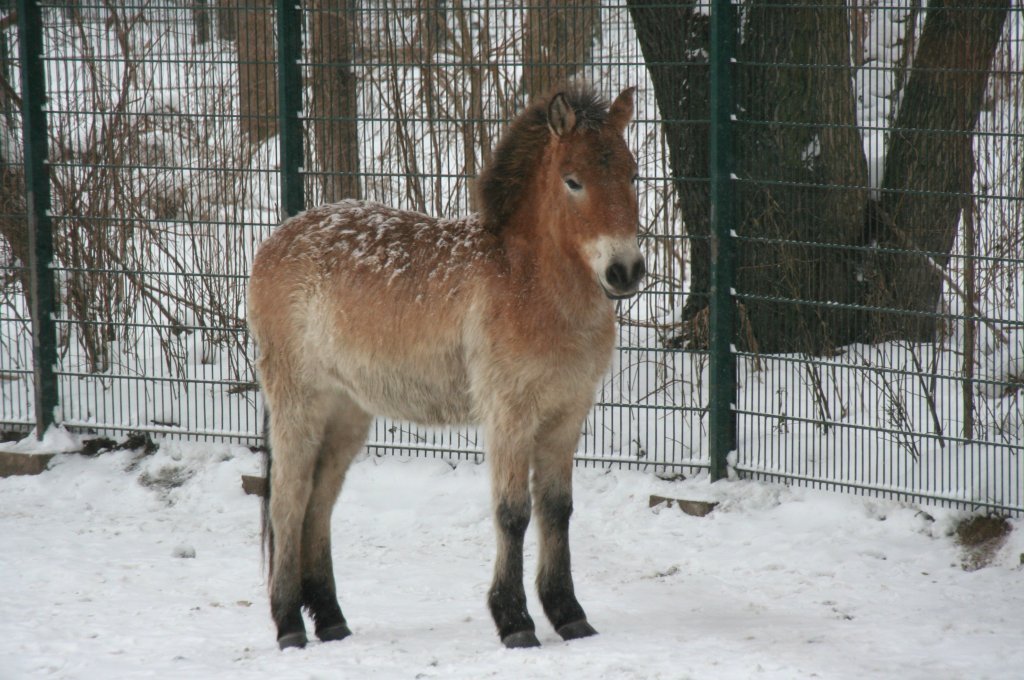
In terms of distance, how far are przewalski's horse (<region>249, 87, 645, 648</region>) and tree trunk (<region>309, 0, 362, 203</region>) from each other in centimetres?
181

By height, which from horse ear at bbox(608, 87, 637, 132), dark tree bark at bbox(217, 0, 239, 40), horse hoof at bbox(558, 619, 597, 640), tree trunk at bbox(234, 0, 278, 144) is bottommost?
horse hoof at bbox(558, 619, 597, 640)

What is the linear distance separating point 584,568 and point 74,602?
244 centimetres

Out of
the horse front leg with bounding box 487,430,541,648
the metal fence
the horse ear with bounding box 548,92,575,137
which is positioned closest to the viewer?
the horse ear with bounding box 548,92,575,137

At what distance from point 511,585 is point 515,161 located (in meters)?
1.73

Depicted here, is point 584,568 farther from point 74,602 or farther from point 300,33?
point 300,33

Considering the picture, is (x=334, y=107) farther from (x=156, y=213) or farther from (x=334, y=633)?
(x=334, y=633)

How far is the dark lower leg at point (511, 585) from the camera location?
4.84 metres

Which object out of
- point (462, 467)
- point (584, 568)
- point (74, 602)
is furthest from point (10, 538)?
point (584, 568)

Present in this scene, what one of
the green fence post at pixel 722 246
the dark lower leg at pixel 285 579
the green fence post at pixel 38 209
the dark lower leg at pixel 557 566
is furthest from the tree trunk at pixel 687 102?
the green fence post at pixel 38 209

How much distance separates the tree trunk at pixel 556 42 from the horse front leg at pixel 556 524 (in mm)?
2542

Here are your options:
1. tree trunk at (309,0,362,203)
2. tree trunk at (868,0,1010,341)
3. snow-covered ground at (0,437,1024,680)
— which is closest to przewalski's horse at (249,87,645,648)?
snow-covered ground at (0,437,1024,680)

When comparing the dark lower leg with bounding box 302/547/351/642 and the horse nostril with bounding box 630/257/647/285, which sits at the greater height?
the horse nostril with bounding box 630/257/647/285

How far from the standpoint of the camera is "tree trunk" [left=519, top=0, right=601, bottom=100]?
269 inches

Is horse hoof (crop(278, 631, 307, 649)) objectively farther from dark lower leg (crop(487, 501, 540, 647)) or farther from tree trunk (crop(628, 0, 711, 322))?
tree trunk (crop(628, 0, 711, 322))
